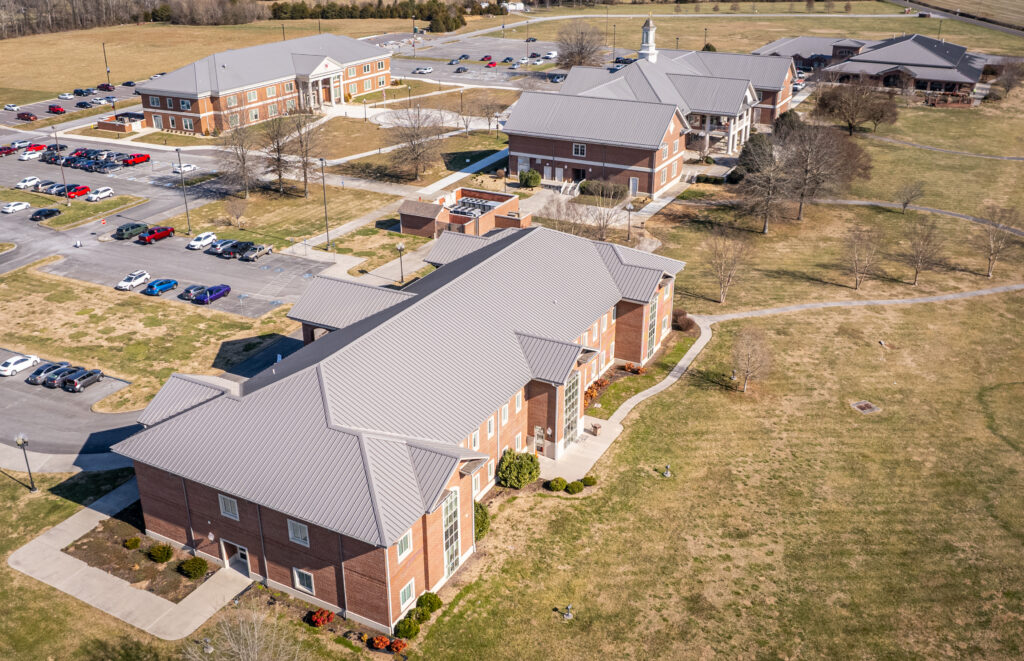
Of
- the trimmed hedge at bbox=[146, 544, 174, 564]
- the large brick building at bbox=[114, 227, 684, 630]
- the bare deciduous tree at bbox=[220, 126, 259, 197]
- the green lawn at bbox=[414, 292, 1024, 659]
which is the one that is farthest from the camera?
the bare deciduous tree at bbox=[220, 126, 259, 197]

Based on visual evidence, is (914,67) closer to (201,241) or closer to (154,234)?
(201,241)

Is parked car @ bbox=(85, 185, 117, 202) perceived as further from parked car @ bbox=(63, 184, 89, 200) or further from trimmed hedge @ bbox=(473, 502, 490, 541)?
trimmed hedge @ bbox=(473, 502, 490, 541)

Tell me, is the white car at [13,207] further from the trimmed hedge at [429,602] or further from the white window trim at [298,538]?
the trimmed hedge at [429,602]

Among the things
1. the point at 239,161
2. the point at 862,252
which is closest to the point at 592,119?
the point at 862,252

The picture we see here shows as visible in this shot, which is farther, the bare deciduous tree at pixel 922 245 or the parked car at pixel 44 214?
the parked car at pixel 44 214

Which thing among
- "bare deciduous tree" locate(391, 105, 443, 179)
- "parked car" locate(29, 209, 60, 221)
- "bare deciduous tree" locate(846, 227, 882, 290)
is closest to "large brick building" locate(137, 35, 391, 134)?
"bare deciduous tree" locate(391, 105, 443, 179)

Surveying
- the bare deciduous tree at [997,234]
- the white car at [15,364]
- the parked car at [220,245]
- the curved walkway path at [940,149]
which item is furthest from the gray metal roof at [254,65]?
the bare deciduous tree at [997,234]
